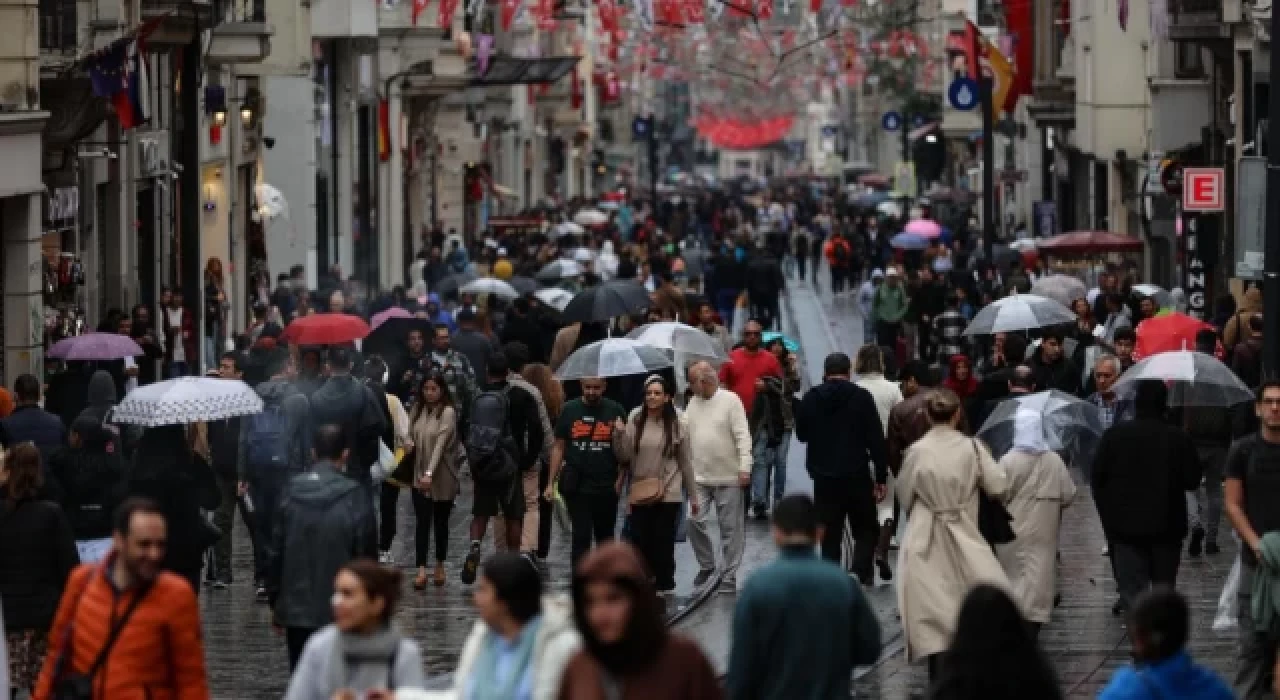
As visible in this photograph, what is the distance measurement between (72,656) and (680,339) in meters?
13.8

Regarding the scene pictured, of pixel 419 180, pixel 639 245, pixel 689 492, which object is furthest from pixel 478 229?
pixel 689 492

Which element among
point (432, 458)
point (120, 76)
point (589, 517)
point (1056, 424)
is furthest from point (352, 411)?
point (120, 76)

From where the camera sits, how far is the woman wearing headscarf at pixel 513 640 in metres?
9.23

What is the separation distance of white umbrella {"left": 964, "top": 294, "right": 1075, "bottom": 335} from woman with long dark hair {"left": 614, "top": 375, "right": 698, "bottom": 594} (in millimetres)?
7353

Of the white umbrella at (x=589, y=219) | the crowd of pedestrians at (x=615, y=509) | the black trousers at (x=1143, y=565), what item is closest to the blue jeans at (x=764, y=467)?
the crowd of pedestrians at (x=615, y=509)

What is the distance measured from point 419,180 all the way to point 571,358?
1653 inches

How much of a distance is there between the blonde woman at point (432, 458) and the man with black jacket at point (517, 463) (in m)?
0.20

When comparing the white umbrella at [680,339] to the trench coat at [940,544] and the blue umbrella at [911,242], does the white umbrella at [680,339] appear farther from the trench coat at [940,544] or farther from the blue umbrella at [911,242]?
the blue umbrella at [911,242]

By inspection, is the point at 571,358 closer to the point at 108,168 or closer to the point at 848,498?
the point at 848,498

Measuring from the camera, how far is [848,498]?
1834 centimetres

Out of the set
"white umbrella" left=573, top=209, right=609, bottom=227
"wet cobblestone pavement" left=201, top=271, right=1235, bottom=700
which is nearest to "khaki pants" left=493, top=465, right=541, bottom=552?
"wet cobblestone pavement" left=201, top=271, right=1235, bottom=700

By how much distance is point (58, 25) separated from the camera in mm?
28328

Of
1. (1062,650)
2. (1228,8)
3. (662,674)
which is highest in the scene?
(1228,8)

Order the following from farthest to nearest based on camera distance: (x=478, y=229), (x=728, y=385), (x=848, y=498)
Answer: (x=478, y=229) < (x=728, y=385) < (x=848, y=498)
